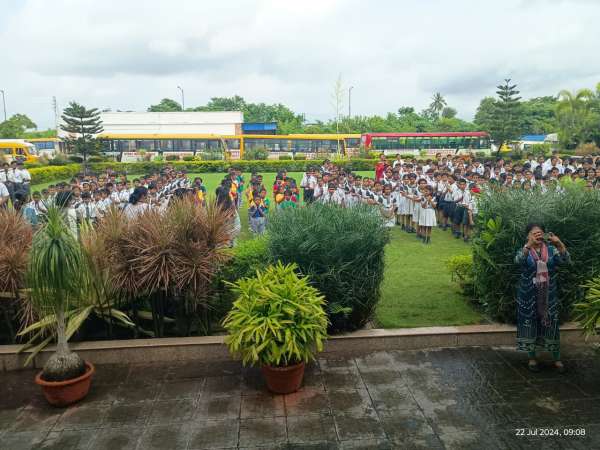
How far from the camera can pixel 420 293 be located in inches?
260

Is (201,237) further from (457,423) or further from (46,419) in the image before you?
(457,423)

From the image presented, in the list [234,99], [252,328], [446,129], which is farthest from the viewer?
Result: [234,99]

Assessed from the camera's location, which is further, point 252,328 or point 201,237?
point 201,237

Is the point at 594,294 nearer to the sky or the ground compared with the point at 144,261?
nearer to the ground

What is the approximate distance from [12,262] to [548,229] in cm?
569

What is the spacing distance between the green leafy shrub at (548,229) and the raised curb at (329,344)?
33 cm

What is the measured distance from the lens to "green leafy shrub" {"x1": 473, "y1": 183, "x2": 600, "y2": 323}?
5246 millimetres

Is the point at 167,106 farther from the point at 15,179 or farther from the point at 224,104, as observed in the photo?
the point at 15,179

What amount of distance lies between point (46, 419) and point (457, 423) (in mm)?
3359

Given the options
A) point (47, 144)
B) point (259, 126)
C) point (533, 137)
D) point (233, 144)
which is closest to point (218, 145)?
point (233, 144)

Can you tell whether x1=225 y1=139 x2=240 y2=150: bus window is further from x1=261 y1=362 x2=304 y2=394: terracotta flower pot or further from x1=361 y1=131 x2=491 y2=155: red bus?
x1=261 y1=362 x2=304 y2=394: terracotta flower pot

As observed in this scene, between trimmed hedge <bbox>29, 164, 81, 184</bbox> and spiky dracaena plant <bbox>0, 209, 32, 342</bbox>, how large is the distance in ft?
69.0

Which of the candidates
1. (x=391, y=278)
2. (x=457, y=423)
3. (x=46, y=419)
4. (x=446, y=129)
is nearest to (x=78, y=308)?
(x=46, y=419)

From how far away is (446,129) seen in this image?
51.4 meters
